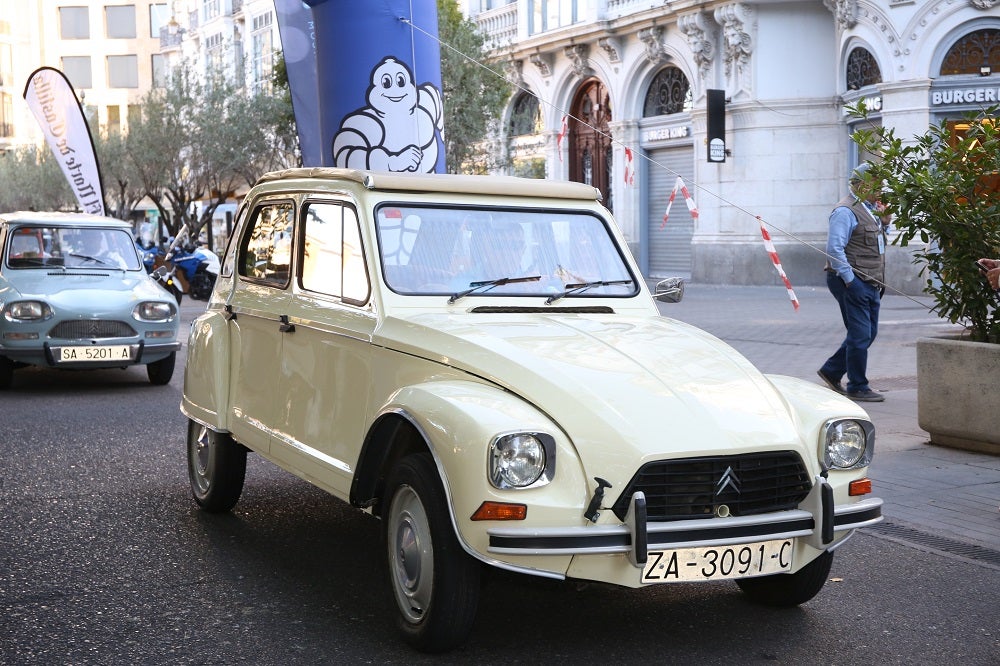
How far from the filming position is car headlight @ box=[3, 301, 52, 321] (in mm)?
11812

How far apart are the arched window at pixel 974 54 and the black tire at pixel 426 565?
859 inches

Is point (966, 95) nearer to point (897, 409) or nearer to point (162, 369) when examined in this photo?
point (897, 409)

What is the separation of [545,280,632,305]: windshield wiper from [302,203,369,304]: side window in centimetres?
79

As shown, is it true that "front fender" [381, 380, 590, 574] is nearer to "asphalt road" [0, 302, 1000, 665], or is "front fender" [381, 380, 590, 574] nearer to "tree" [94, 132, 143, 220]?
"asphalt road" [0, 302, 1000, 665]

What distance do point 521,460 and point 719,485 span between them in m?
0.69

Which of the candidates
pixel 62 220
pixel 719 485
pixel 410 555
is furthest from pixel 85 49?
pixel 719 485

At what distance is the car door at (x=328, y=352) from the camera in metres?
5.12

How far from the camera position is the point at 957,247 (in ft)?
27.4

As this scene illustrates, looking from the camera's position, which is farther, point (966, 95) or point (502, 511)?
point (966, 95)

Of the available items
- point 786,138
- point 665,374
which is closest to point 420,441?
point 665,374

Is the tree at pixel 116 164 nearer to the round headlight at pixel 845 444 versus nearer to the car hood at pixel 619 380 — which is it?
the car hood at pixel 619 380

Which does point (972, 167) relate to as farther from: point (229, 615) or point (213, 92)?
point (213, 92)

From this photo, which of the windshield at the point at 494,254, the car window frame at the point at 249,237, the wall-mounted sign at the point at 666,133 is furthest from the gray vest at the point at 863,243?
the wall-mounted sign at the point at 666,133

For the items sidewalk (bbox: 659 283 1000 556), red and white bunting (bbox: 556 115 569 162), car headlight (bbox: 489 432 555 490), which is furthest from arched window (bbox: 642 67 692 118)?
car headlight (bbox: 489 432 555 490)
